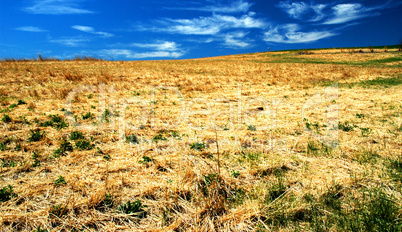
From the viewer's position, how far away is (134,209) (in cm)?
328

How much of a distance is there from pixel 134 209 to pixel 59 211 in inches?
42.1

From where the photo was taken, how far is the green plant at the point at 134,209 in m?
3.22

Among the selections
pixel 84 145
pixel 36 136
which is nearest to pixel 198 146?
pixel 84 145

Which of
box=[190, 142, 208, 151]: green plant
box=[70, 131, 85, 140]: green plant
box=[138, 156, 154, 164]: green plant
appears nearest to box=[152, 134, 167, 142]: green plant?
box=[190, 142, 208, 151]: green plant

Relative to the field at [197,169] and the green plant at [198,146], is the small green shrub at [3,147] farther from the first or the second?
the green plant at [198,146]

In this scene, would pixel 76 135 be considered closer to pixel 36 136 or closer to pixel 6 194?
pixel 36 136

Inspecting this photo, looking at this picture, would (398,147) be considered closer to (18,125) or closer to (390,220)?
(390,220)

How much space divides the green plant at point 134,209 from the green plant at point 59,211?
75cm

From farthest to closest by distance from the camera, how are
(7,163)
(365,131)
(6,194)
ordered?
(365,131), (7,163), (6,194)

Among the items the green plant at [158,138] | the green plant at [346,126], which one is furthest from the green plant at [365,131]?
the green plant at [158,138]

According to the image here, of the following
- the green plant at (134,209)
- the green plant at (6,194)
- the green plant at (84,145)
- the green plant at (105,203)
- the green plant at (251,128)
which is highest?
the green plant at (84,145)

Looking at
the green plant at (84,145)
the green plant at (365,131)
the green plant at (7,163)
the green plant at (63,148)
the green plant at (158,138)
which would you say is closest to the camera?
the green plant at (7,163)

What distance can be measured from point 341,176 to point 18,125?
8403 mm

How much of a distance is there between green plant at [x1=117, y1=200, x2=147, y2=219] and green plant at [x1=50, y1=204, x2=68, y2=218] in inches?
29.6
